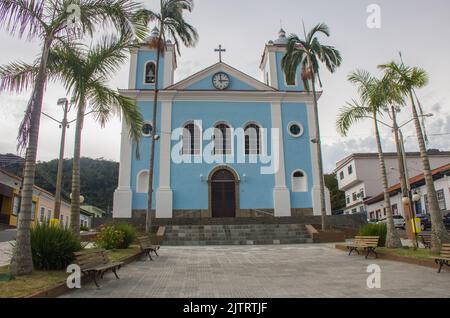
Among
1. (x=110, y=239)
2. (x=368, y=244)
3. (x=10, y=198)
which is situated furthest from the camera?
(x=10, y=198)

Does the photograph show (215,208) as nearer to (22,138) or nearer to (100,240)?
(100,240)

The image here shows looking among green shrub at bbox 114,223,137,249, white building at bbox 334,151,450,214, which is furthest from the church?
white building at bbox 334,151,450,214

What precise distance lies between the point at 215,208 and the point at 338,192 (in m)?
33.9

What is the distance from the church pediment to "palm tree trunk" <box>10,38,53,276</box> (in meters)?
16.6

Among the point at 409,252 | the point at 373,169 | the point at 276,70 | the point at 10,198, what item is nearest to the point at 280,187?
the point at 276,70

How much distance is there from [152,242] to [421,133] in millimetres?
10951

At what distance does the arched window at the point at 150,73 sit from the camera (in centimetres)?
2377

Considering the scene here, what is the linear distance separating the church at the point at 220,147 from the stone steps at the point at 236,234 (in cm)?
273

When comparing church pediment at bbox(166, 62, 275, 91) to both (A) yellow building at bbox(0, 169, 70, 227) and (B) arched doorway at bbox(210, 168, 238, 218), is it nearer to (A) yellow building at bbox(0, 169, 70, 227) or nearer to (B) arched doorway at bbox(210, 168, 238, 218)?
(B) arched doorway at bbox(210, 168, 238, 218)

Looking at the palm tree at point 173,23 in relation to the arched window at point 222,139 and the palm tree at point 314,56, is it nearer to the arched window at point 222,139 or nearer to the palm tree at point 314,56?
the palm tree at point 314,56

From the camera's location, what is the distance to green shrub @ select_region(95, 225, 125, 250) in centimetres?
1116

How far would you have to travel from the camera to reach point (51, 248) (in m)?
7.04

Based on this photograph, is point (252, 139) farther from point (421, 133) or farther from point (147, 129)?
point (421, 133)
